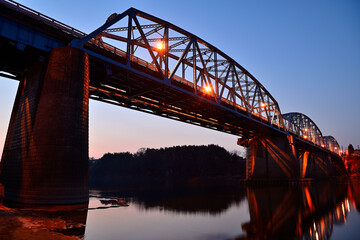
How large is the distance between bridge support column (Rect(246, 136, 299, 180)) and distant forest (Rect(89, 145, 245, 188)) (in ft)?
212

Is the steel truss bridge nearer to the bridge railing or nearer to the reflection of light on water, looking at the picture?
the bridge railing

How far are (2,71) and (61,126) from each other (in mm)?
11996

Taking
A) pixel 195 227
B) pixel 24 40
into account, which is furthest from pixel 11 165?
pixel 195 227

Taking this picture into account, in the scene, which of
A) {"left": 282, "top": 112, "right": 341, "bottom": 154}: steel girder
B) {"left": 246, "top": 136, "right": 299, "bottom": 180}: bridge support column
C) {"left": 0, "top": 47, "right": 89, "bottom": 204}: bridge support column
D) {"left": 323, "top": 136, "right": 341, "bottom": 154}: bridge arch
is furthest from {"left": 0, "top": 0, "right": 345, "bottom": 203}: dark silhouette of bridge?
{"left": 323, "top": 136, "right": 341, "bottom": 154}: bridge arch

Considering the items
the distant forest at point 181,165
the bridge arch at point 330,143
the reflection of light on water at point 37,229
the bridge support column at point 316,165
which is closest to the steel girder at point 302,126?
the bridge support column at point 316,165

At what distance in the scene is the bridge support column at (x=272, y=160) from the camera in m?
59.9

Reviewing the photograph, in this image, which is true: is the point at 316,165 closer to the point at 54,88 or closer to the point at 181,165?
the point at 181,165

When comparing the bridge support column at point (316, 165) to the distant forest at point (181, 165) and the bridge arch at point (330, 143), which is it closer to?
the bridge arch at point (330, 143)

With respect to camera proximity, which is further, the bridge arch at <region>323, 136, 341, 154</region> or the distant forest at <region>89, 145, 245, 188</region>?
the distant forest at <region>89, 145, 245, 188</region>

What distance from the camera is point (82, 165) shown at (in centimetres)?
1819

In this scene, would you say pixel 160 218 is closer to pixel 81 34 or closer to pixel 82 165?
pixel 82 165

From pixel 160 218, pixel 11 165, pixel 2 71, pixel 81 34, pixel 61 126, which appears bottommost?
pixel 160 218

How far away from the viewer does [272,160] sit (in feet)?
203

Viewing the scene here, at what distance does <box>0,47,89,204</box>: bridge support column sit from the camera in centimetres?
1678
